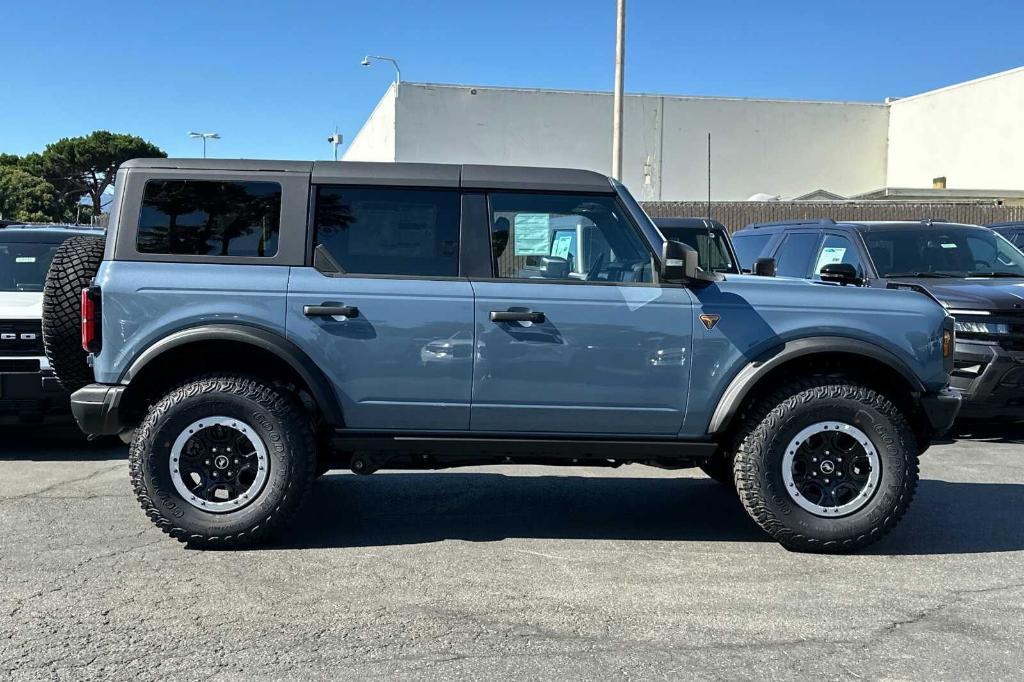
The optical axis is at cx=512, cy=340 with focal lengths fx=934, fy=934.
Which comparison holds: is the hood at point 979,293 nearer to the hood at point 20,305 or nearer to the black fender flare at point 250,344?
the black fender flare at point 250,344

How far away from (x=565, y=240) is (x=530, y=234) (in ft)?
0.64

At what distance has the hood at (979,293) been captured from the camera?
768 cm

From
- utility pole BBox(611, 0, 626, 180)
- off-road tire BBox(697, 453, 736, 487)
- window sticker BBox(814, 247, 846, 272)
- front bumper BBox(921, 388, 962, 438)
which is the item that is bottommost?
off-road tire BBox(697, 453, 736, 487)

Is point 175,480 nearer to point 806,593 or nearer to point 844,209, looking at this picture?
point 806,593

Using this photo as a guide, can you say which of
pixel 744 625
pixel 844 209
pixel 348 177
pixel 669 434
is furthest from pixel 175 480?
pixel 844 209

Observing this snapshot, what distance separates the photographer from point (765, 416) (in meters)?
5.02

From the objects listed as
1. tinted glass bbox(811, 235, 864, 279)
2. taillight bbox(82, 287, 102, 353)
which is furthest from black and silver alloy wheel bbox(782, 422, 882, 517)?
tinted glass bbox(811, 235, 864, 279)

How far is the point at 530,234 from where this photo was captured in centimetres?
516

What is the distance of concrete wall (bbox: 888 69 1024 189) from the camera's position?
118ft

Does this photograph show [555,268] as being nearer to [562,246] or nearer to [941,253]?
[562,246]

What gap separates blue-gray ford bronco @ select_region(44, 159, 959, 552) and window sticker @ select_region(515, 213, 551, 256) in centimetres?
1

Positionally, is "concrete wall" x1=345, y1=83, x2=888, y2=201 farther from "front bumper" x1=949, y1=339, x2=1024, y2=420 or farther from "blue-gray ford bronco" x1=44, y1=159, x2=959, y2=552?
"blue-gray ford bronco" x1=44, y1=159, x2=959, y2=552

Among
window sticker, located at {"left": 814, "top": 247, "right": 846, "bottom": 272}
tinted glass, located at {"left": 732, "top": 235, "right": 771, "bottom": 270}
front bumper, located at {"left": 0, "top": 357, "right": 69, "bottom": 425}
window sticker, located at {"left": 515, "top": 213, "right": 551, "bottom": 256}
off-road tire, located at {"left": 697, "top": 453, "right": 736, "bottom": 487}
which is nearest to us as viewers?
window sticker, located at {"left": 515, "top": 213, "right": 551, "bottom": 256}

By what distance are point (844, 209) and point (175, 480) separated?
25290 millimetres
